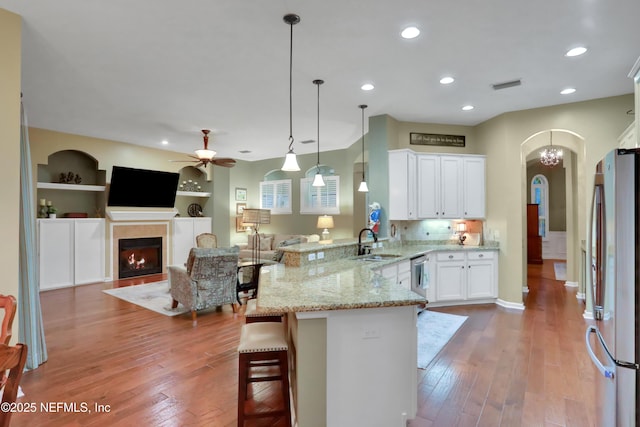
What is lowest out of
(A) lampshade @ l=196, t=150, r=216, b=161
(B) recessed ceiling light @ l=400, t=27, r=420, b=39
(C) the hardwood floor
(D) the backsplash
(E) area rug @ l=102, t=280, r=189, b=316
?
(C) the hardwood floor

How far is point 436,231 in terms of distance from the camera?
5.65 m

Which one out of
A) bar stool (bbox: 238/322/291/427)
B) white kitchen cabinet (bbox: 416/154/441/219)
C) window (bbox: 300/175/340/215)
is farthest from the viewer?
window (bbox: 300/175/340/215)

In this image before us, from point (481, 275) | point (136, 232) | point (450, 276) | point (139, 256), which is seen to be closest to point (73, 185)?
point (136, 232)

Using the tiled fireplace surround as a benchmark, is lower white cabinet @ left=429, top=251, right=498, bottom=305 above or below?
below

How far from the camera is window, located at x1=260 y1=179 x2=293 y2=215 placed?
9.26 m

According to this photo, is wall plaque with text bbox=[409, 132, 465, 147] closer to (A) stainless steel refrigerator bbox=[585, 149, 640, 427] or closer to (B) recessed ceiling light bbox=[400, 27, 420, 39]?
(B) recessed ceiling light bbox=[400, 27, 420, 39]

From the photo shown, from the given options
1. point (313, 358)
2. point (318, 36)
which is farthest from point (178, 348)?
point (318, 36)

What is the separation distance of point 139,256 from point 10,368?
7.28 m

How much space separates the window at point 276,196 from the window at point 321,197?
55 cm

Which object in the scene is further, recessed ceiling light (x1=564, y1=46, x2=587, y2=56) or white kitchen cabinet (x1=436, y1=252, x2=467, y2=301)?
white kitchen cabinet (x1=436, y1=252, x2=467, y2=301)

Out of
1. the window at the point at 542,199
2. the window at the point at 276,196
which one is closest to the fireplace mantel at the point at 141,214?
the window at the point at 276,196

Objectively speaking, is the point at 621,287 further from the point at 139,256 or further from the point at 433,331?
the point at 139,256

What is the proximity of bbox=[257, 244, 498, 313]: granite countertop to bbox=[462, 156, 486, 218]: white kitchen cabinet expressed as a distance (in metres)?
2.74

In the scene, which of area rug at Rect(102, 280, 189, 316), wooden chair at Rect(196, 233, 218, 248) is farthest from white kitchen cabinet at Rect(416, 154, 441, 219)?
wooden chair at Rect(196, 233, 218, 248)
